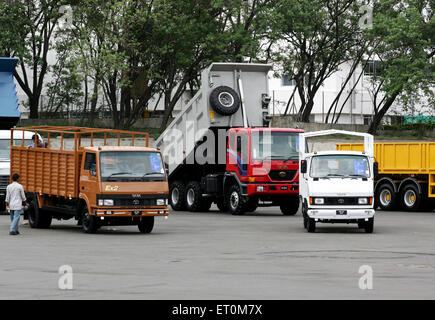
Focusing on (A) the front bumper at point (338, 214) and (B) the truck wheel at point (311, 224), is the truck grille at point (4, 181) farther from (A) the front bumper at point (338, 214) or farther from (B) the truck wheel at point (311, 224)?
(A) the front bumper at point (338, 214)

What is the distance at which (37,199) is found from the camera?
25.7 meters

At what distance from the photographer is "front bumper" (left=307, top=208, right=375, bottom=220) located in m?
24.2

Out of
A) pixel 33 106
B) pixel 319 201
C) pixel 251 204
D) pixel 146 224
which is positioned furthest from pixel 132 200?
Result: pixel 33 106

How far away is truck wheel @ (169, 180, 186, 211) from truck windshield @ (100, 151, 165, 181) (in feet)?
36.0

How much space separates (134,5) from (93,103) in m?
10.6

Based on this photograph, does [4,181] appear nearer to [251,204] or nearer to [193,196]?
[193,196]

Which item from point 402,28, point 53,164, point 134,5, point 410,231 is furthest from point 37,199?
point 402,28

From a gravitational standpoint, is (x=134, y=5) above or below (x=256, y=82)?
above

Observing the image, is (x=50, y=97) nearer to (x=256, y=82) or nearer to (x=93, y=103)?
(x=93, y=103)

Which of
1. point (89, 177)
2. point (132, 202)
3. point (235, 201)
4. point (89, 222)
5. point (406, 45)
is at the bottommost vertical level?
point (89, 222)

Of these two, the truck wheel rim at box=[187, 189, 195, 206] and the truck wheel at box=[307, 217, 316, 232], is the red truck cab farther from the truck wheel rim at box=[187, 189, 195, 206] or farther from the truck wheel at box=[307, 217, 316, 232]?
the truck wheel at box=[307, 217, 316, 232]

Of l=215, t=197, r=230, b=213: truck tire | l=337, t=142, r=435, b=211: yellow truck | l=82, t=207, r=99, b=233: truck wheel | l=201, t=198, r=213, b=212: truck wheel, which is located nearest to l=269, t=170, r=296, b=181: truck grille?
l=215, t=197, r=230, b=213: truck tire

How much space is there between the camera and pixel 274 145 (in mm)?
31516

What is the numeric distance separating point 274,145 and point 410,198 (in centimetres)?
671
